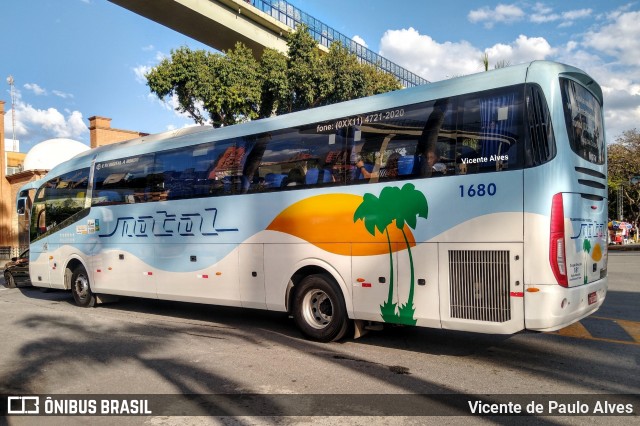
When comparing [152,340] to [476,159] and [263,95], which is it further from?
[263,95]

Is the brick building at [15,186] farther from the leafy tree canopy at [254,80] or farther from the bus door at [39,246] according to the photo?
the bus door at [39,246]

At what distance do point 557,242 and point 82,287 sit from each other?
1073 cm

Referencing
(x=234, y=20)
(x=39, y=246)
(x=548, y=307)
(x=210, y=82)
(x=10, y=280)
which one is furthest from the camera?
(x=234, y=20)

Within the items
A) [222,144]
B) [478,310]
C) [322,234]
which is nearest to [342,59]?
[222,144]

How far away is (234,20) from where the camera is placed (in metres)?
30.3

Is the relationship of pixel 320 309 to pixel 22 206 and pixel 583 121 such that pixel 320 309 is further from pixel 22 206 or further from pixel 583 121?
pixel 22 206

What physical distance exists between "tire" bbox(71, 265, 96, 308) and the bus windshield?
10.6m

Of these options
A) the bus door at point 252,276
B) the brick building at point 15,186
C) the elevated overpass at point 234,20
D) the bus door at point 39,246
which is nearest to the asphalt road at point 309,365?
the bus door at point 252,276

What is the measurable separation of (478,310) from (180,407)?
346 centimetres

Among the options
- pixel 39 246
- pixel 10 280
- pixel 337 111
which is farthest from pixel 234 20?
pixel 337 111

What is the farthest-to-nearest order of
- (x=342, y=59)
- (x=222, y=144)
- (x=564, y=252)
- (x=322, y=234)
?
(x=342, y=59)
(x=222, y=144)
(x=322, y=234)
(x=564, y=252)

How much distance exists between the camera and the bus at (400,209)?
217 inches

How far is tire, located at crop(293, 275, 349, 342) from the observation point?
7.21 metres

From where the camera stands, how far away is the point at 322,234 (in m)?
7.36
